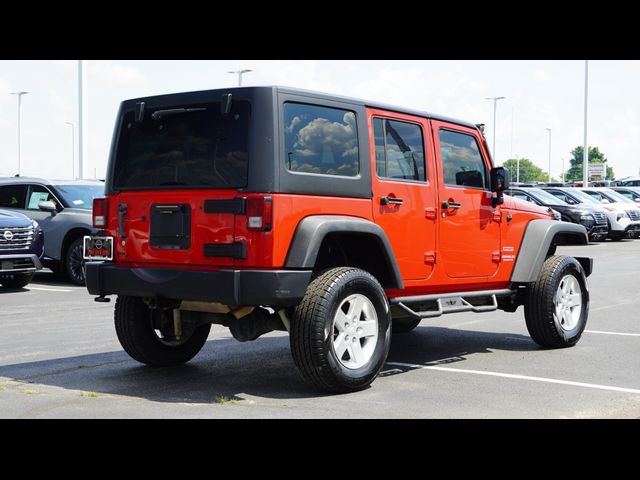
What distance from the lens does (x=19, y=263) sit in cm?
1362

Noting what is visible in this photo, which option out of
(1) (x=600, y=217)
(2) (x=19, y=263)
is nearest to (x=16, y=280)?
(2) (x=19, y=263)

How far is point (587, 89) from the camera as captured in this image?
4672 cm

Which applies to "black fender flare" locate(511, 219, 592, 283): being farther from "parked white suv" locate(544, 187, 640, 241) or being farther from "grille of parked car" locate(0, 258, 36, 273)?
"parked white suv" locate(544, 187, 640, 241)

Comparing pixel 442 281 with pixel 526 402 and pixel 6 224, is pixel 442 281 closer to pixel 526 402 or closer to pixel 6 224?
pixel 526 402

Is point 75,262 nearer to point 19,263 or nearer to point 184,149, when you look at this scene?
point 19,263

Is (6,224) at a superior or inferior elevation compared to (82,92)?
inferior

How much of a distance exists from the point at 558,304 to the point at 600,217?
749 inches

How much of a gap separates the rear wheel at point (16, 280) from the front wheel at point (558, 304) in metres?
8.53
